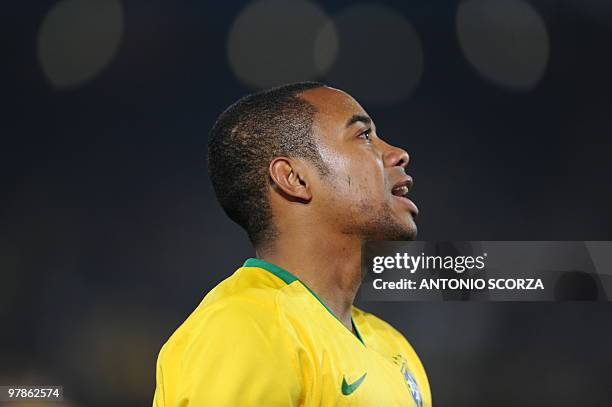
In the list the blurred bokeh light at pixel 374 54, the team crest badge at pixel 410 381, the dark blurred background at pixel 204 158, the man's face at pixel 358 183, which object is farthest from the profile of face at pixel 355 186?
the blurred bokeh light at pixel 374 54

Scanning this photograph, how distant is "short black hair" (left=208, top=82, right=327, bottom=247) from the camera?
3.33ft

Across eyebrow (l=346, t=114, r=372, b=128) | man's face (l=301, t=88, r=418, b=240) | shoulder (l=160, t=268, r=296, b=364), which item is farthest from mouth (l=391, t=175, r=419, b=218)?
shoulder (l=160, t=268, r=296, b=364)

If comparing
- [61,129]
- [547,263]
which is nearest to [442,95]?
[547,263]

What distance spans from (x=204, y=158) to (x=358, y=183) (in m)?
1.26

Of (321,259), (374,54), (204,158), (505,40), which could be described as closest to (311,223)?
(321,259)

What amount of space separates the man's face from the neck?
3 centimetres

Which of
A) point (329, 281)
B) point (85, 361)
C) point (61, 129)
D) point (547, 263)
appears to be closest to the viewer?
point (329, 281)

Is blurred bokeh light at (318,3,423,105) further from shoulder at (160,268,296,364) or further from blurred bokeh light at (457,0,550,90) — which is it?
shoulder at (160,268,296,364)

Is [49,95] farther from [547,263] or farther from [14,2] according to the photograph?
[547,263]

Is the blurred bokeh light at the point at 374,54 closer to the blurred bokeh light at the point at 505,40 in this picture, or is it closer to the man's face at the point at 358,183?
the blurred bokeh light at the point at 505,40

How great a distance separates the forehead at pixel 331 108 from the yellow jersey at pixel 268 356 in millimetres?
217

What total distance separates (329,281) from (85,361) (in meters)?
1.29

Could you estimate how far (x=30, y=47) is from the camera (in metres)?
2.24

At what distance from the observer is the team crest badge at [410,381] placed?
1.04 meters
